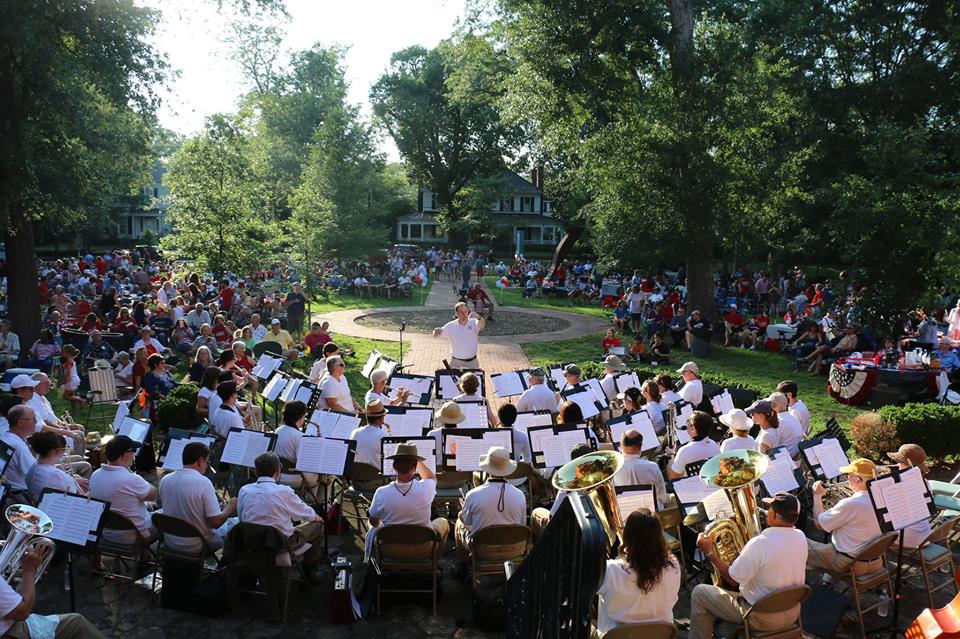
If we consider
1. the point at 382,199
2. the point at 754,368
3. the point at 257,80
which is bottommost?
the point at 754,368

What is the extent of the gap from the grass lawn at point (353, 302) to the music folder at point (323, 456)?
74.0 feet

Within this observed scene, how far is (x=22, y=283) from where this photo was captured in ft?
66.3

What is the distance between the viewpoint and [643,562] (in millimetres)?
5316

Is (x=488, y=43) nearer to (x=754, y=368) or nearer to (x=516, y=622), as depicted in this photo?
(x=754, y=368)

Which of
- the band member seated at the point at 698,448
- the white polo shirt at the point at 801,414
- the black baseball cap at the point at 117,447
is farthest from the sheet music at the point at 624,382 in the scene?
the black baseball cap at the point at 117,447

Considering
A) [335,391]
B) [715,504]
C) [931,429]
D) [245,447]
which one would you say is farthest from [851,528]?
[335,391]

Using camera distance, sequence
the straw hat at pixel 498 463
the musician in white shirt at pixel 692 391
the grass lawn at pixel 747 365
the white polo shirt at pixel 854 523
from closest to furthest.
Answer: the white polo shirt at pixel 854 523 → the straw hat at pixel 498 463 → the musician in white shirt at pixel 692 391 → the grass lawn at pixel 747 365

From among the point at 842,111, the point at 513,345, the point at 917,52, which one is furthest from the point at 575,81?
the point at 917,52

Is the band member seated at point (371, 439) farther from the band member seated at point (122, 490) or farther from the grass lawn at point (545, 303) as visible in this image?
the grass lawn at point (545, 303)

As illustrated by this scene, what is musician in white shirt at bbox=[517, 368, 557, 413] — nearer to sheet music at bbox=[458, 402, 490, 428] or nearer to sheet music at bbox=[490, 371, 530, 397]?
sheet music at bbox=[490, 371, 530, 397]

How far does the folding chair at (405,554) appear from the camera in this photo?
23.6 feet

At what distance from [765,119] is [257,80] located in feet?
189

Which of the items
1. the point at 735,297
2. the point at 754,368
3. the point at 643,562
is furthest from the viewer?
the point at 735,297

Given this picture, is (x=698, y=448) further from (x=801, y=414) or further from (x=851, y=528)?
(x=801, y=414)
